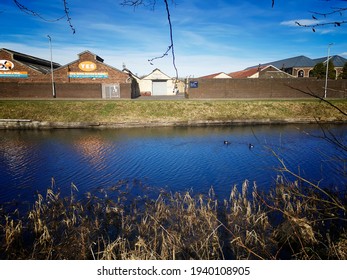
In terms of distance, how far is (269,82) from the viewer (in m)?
38.4

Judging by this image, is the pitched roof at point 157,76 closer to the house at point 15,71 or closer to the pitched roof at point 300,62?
the house at point 15,71

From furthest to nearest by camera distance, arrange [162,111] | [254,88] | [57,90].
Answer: [254,88] → [57,90] → [162,111]

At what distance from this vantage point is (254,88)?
38750 millimetres

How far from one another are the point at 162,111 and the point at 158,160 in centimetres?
1487

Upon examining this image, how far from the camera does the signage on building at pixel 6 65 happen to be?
3691 cm

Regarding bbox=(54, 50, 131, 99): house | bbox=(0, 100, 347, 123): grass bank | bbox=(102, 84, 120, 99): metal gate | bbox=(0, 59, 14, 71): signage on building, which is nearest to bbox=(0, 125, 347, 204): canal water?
bbox=(0, 100, 347, 123): grass bank

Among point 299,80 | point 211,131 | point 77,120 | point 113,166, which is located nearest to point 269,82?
point 299,80

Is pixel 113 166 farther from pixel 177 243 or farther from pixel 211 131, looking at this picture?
pixel 211 131

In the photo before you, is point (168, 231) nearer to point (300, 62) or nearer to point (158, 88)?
point (158, 88)

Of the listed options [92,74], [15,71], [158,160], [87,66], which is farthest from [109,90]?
[158,160]

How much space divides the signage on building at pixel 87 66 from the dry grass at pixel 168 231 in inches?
1266

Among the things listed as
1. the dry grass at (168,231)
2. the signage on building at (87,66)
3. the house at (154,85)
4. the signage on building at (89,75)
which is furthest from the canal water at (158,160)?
the house at (154,85)

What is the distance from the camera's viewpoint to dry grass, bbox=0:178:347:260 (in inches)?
235

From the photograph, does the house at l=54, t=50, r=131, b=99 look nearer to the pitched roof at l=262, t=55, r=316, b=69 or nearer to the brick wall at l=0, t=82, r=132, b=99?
the brick wall at l=0, t=82, r=132, b=99
